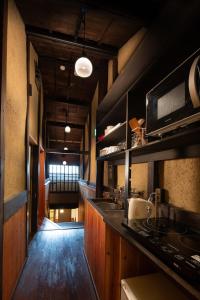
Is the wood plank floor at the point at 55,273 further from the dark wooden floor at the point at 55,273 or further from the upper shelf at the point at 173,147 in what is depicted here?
the upper shelf at the point at 173,147

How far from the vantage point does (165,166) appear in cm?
158

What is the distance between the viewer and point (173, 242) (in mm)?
981

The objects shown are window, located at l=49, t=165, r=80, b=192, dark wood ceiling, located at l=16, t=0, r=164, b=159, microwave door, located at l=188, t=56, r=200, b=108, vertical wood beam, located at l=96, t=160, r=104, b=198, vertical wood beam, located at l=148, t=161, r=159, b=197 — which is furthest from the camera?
window, located at l=49, t=165, r=80, b=192

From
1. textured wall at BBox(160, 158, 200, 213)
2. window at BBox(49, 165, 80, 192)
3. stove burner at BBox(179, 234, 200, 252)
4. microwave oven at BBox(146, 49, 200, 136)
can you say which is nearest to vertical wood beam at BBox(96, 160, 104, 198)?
textured wall at BBox(160, 158, 200, 213)

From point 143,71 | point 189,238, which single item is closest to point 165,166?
point 189,238

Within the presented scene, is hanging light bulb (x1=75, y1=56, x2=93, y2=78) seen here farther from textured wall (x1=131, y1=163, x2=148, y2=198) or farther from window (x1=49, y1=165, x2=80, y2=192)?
window (x1=49, y1=165, x2=80, y2=192)

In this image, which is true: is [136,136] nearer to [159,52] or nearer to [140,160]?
[140,160]

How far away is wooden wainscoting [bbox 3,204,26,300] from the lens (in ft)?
5.54

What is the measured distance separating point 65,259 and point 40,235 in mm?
1246

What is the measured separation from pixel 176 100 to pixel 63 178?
9.66 m

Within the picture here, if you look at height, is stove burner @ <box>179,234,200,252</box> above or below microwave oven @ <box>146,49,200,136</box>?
below

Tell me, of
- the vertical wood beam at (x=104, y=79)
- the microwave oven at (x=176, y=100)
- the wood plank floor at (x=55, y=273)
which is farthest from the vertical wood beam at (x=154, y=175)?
the vertical wood beam at (x=104, y=79)

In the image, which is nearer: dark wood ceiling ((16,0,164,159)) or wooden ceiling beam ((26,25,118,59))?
dark wood ceiling ((16,0,164,159))

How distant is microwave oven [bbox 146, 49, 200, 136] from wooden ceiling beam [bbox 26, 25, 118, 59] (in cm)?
191
